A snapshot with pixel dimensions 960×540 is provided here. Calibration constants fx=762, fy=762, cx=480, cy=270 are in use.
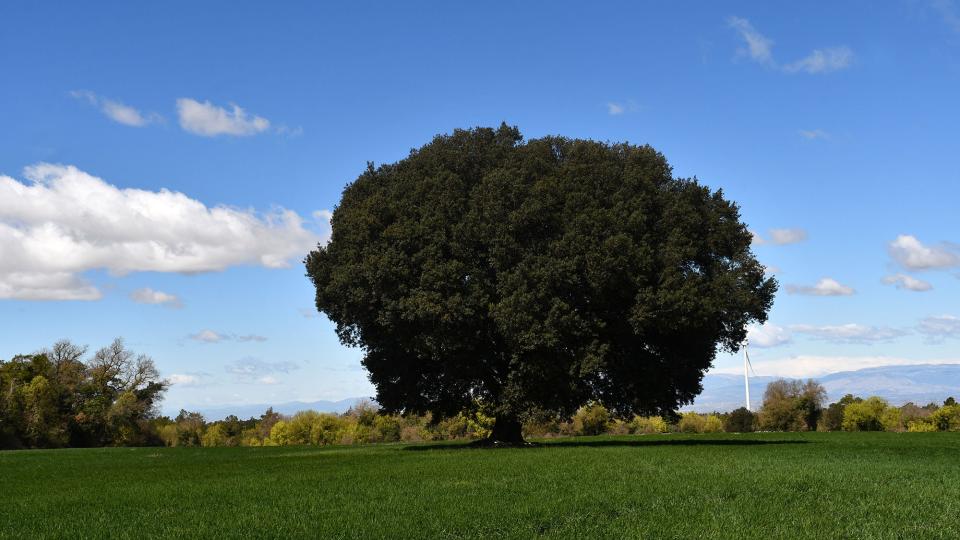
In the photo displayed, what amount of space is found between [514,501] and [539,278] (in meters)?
18.0

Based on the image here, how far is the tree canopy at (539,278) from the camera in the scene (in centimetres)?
3222

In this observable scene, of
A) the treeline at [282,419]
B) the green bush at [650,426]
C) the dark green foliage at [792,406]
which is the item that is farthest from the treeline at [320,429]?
the dark green foliage at [792,406]

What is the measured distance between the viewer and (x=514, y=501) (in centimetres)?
1472

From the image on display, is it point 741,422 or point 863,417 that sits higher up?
point 863,417

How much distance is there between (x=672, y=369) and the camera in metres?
36.0

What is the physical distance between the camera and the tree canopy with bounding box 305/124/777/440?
106 feet

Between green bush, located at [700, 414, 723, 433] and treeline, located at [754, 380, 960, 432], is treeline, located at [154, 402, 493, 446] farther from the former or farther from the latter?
treeline, located at [754, 380, 960, 432]

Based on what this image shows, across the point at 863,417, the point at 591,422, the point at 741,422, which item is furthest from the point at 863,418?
the point at 591,422

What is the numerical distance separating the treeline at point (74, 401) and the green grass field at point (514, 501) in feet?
163

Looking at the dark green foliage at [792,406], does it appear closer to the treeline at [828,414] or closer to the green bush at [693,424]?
the treeline at [828,414]

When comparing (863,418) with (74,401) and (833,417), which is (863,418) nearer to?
(833,417)

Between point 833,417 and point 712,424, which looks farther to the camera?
point 712,424

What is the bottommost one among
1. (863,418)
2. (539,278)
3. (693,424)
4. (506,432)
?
(693,424)

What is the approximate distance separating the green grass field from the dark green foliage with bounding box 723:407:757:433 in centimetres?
5839
